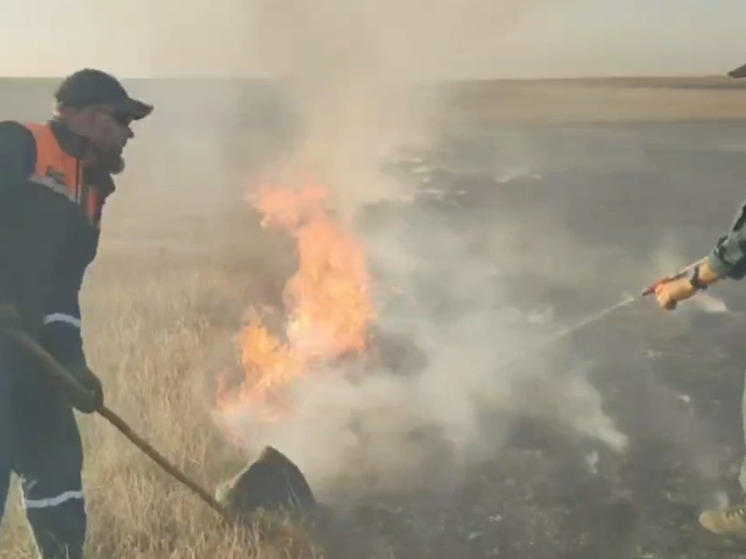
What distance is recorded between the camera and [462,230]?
2.58 meters

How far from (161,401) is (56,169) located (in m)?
0.76

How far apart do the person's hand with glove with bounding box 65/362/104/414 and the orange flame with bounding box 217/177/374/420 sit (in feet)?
1.27

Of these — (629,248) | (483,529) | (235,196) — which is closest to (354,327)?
(235,196)

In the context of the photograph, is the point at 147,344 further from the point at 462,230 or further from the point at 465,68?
the point at 465,68

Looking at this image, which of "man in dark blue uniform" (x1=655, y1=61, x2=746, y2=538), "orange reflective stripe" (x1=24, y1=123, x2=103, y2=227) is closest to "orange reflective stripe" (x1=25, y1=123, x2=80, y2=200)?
"orange reflective stripe" (x1=24, y1=123, x2=103, y2=227)

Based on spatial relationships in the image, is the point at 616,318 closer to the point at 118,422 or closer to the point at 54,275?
the point at 118,422

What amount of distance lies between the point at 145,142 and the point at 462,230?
993 millimetres

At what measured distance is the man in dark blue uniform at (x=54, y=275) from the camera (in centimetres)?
215

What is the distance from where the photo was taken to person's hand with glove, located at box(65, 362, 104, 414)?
2.23 metres

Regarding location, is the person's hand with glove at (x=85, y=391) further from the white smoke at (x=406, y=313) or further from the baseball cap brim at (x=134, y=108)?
the baseball cap brim at (x=134, y=108)

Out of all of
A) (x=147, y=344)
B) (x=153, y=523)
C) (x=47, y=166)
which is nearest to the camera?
(x=47, y=166)

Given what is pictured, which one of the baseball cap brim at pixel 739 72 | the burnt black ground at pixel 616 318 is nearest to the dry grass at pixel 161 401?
the burnt black ground at pixel 616 318

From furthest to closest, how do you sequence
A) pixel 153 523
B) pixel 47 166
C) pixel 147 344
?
pixel 147 344
pixel 153 523
pixel 47 166

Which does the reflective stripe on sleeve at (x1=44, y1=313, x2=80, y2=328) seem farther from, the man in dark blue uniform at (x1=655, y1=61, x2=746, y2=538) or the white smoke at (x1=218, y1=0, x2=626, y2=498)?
the man in dark blue uniform at (x1=655, y1=61, x2=746, y2=538)
